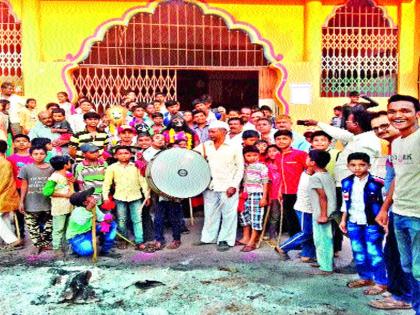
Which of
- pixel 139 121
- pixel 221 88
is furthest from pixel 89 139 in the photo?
pixel 221 88

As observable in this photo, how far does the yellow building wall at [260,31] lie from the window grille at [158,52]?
0.34 metres

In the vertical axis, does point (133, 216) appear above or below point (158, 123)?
below

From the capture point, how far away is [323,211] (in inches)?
181

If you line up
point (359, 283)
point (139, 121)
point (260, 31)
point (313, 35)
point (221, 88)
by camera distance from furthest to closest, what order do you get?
point (221, 88) → point (260, 31) → point (313, 35) → point (139, 121) → point (359, 283)

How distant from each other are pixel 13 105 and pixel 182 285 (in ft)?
16.5

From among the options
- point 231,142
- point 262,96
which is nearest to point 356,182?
point 231,142

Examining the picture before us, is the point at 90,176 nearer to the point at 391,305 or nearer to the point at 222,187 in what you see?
the point at 222,187

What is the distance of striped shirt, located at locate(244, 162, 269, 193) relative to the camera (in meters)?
5.46

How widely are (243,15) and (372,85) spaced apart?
2858 millimetres

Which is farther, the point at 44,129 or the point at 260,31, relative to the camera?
the point at 260,31

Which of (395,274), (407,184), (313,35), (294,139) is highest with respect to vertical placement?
(313,35)

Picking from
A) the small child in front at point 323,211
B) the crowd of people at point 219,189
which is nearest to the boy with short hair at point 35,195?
the crowd of people at point 219,189

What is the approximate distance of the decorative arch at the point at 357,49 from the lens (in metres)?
9.82

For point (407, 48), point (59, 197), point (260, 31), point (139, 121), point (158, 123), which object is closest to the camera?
point (59, 197)
